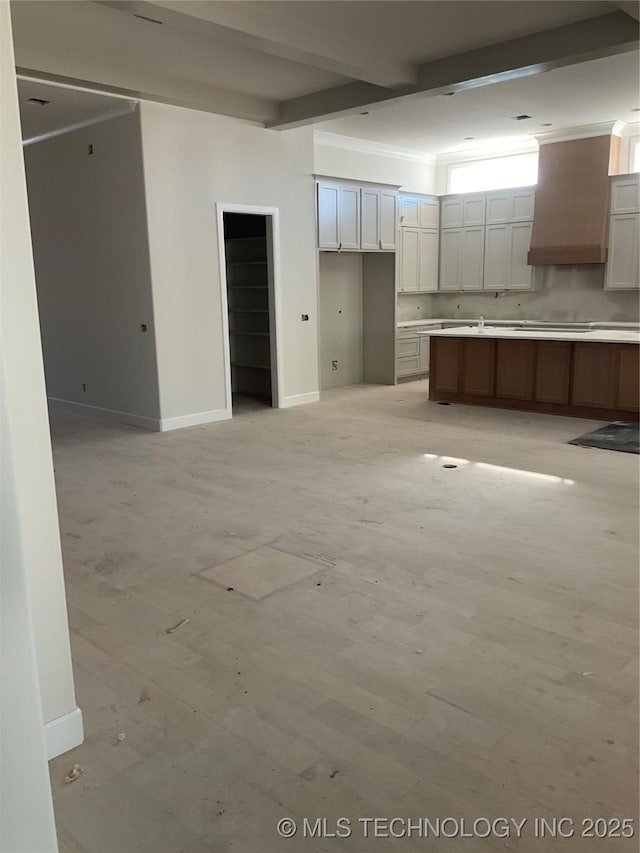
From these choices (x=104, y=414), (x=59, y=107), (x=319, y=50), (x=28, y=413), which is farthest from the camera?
(x=104, y=414)

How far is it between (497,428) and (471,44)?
326 cm

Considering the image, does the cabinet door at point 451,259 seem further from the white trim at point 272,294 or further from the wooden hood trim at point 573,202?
the white trim at point 272,294

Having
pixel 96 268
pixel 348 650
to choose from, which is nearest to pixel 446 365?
pixel 96 268

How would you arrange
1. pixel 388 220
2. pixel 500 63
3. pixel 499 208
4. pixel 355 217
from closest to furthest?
1. pixel 500 63
2. pixel 355 217
3. pixel 388 220
4. pixel 499 208

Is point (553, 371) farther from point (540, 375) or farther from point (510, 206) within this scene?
point (510, 206)

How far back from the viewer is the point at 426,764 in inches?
79.6

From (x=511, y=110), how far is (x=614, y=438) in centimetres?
380

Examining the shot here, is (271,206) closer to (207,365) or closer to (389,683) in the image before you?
(207,365)

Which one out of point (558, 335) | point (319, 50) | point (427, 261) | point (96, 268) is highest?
point (319, 50)

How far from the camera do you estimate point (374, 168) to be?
9062 mm

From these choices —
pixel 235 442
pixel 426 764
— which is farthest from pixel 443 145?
pixel 426 764

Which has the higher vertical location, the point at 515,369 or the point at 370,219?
the point at 370,219

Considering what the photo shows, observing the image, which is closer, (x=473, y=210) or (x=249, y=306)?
(x=249, y=306)

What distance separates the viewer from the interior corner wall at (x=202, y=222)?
628cm
